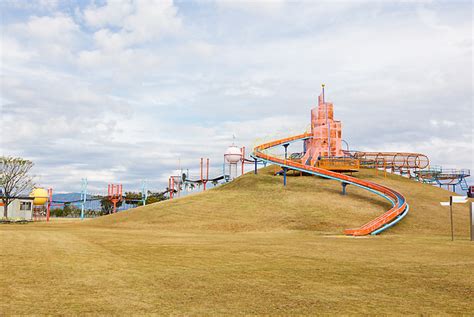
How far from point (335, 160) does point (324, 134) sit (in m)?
6.18

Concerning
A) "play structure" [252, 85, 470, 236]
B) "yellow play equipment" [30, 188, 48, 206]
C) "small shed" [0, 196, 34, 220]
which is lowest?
"small shed" [0, 196, 34, 220]

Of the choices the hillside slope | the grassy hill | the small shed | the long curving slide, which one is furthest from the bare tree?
the grassy hill

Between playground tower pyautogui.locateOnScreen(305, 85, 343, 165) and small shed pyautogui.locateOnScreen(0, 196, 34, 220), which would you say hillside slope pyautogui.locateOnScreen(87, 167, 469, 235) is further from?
small shed pyautogui.locateOnScreen(0, 196, 34, 220)

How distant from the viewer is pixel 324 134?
6931 centimetres

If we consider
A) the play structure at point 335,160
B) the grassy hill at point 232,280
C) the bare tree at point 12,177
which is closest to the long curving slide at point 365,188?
the play structure at point 335,160

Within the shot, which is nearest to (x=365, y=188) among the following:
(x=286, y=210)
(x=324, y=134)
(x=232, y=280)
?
(x=286, y=210)

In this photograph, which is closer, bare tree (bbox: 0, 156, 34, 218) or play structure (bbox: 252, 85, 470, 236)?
play structure (bbox: 252, 85, 470, 236)

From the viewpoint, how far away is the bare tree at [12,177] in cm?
6919

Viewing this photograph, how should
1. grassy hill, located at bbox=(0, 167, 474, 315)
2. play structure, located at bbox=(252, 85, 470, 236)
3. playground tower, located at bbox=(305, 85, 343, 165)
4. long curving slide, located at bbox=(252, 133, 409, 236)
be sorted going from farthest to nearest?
1. playground tower, located at bbox=(305, 85, 343, 165)
2. play structure, located at bbox=(252, 85, 470, 236)
3. long curving slide, located at bbox=(252, 133, 409, 236)
4. grassy hill, located at bbox=(0, 167, 474, 315)

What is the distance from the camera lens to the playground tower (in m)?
68.5

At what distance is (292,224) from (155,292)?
33.5 m

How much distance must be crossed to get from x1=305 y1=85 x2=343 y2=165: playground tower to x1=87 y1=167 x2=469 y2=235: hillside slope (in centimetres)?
693

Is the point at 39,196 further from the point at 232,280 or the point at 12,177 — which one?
the point at 232,280

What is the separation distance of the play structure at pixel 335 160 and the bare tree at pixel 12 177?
3929 centimetres
